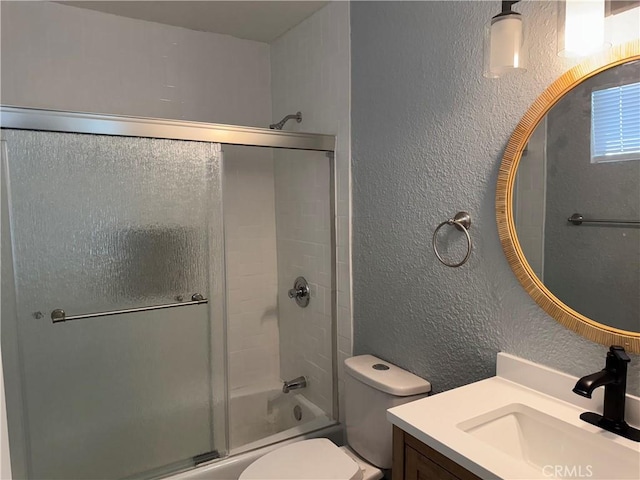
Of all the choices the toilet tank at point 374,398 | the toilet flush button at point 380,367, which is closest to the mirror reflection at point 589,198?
the toilet tank at point 374,398

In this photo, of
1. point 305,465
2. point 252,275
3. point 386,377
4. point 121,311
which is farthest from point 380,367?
point 252,275

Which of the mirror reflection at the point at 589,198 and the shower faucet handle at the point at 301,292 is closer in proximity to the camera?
the mirror reflection at the point at 589,198

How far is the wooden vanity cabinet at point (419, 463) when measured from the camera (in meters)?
1.05

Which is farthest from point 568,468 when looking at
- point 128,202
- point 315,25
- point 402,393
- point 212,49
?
point 212,49

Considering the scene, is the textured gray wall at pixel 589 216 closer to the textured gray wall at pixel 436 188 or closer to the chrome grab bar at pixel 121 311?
Answer: the textured gray wall at pixel 436 188

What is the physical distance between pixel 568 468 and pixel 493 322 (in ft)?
1.52

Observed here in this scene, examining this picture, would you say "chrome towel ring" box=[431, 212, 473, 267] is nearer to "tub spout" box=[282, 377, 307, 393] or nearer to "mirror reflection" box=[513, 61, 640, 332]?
"mirror reflection" box=[513, 61, 640, 332]

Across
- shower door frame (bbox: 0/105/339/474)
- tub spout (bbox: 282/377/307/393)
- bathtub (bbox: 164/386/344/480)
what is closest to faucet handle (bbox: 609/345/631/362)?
shower door frame (bbox: 0/105/339/474)

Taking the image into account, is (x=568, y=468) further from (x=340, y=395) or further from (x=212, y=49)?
(x=212, y=49)

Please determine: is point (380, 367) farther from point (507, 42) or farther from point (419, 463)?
point (507, 42)

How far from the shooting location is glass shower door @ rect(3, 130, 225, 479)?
171 cm

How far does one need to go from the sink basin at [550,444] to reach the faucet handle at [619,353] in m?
0.19

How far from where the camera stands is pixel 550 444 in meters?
1.19

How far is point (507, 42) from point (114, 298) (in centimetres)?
168
